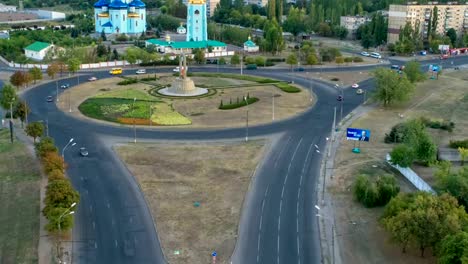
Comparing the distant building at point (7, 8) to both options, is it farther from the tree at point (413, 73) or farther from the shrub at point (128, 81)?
the tree at point (413, 73)

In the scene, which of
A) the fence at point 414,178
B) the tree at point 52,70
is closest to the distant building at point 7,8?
the tree at point 52,70

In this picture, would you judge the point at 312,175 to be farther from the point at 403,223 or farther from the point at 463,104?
the point at 463,104

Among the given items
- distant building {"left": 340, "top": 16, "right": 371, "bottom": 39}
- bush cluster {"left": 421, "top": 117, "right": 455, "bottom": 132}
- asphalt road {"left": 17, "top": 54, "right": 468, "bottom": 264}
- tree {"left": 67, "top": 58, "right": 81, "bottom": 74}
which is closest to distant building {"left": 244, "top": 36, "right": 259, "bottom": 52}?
distant building {"left": 340, "top": 16, "right": 371, "bottom": 39}

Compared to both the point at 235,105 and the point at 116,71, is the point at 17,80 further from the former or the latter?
the point at 235,105

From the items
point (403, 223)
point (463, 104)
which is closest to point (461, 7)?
point (463, 104)

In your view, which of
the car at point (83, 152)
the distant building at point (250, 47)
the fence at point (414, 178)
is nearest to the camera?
the fence at point (414, 178)

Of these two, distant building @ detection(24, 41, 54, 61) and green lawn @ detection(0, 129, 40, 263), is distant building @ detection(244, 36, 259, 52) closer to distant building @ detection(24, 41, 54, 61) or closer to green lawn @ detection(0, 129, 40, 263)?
distant building @ detection(24, 41, 54, 61)
